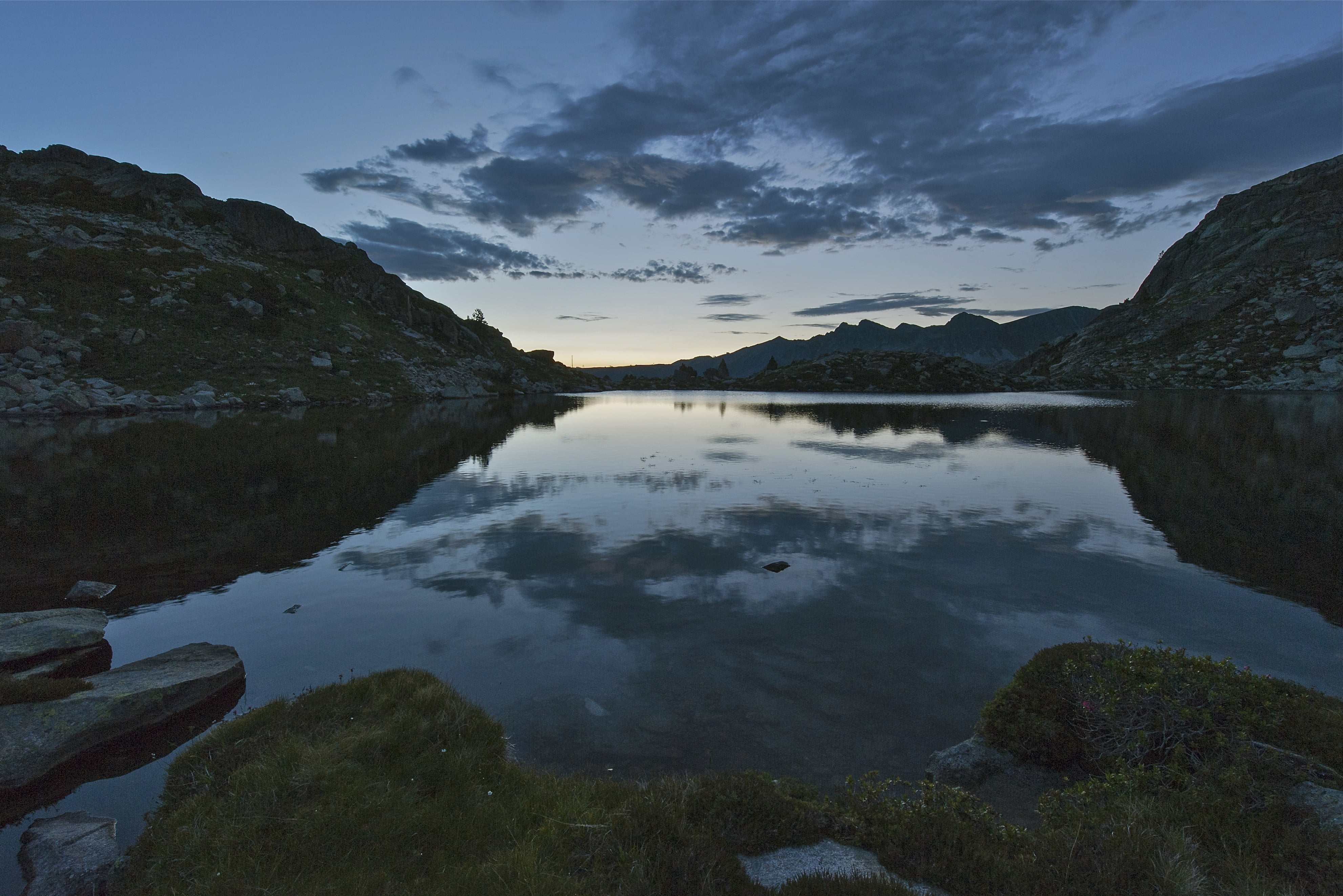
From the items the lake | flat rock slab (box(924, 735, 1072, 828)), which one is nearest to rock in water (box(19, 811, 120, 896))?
the lake

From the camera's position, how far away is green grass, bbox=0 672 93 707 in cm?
955

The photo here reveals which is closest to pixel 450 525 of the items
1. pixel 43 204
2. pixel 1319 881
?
pixel 1319 881

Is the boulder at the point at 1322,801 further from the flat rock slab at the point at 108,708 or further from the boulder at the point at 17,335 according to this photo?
the boulder at the point at 17,335

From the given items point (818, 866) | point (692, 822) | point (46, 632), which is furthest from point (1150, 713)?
point (46, 632)

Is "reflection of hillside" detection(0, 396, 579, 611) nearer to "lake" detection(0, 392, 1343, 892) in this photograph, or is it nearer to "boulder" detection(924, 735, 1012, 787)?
"lake" detection(0, 392, 1343, 892)

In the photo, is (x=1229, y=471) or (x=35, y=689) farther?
(x=1229, y=471)

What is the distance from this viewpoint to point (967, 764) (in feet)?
29.1

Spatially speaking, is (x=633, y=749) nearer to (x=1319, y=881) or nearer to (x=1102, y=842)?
(x=1102, y=842)

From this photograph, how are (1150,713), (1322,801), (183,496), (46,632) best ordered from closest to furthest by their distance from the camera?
(1322,801)
(1150,713)
(46,632)
(183,496)

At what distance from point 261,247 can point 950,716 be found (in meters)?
194

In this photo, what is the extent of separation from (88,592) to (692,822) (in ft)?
63.9

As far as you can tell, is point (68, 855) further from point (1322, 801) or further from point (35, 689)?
point (1322, 801)

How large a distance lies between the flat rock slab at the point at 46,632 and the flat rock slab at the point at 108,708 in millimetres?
1794

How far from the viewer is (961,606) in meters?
15.4
